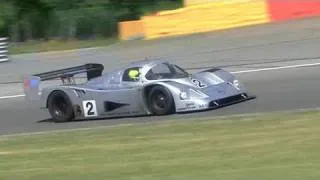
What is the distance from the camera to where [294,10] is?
28.3 m

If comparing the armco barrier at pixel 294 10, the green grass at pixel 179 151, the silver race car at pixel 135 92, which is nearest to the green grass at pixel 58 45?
the armco barrier at pixel 294 10

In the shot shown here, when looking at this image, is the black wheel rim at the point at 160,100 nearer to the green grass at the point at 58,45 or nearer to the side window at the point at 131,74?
the side window at the point at 131,74

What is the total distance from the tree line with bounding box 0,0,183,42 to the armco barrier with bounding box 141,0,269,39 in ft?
21.2

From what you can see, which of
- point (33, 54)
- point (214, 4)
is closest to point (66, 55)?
point (33, 54)

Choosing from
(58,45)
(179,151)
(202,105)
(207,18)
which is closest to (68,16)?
(58,45)

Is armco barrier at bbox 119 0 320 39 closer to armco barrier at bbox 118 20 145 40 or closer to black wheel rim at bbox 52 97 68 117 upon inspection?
armco barrier at bbox 118 20 145 40

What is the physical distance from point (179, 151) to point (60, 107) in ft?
19.9

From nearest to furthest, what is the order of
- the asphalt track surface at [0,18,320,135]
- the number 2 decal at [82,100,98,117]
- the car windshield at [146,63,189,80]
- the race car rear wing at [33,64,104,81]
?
1. the car windshield at [146,63,189,80]
2. the asphalt track surface at [0,18,320,135]
3. the number 2 decal at [82,100,98,117]
4. the race car rear wing at [33,64,104,81]

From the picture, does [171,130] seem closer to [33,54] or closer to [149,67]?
[149,67]

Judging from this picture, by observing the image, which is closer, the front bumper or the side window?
the front bumper

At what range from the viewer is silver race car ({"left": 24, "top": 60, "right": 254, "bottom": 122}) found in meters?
12.4

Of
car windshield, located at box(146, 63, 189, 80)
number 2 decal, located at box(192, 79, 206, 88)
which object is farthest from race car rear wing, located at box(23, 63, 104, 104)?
number 2 decal, located at box(192, 79, 206, 88)

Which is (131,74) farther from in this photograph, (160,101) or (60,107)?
(60,107)

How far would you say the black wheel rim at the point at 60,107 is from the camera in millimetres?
13695
